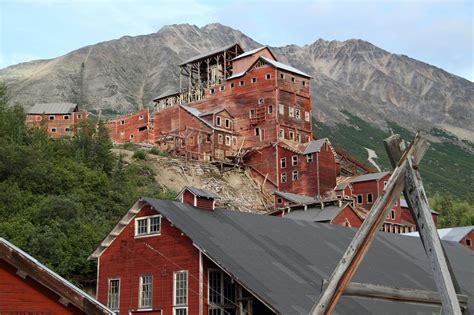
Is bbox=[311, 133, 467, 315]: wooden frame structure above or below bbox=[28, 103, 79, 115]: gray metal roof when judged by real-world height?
below

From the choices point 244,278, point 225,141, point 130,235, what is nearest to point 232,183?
point 225,141

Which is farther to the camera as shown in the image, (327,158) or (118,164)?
(327,158)

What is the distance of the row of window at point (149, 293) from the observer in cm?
2738

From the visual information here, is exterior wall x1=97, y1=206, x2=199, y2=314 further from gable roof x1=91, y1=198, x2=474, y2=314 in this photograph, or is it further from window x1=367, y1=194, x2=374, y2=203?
window x1=367, y1=194, x2=374, y2=203

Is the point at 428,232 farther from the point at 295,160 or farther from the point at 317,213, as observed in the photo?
the point at 295,160

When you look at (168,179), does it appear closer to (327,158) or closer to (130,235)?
(327,158)

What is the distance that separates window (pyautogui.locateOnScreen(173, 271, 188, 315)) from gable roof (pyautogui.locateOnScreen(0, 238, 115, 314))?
1303 centimetres

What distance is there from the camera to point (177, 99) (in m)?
93.8

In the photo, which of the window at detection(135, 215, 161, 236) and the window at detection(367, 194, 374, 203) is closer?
the window at detection(135, 215, 161, 236)

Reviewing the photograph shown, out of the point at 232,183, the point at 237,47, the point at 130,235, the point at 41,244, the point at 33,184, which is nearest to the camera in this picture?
the point at 130,235

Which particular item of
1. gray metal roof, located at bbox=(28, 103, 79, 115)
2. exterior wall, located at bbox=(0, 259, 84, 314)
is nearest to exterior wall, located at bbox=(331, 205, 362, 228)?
exterior wall, located at bbox=(0, 259, 84, 314)

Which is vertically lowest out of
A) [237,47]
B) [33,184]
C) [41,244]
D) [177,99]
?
[41,244]

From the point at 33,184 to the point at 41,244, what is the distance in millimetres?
11061

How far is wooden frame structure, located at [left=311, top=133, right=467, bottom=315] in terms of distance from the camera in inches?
400
